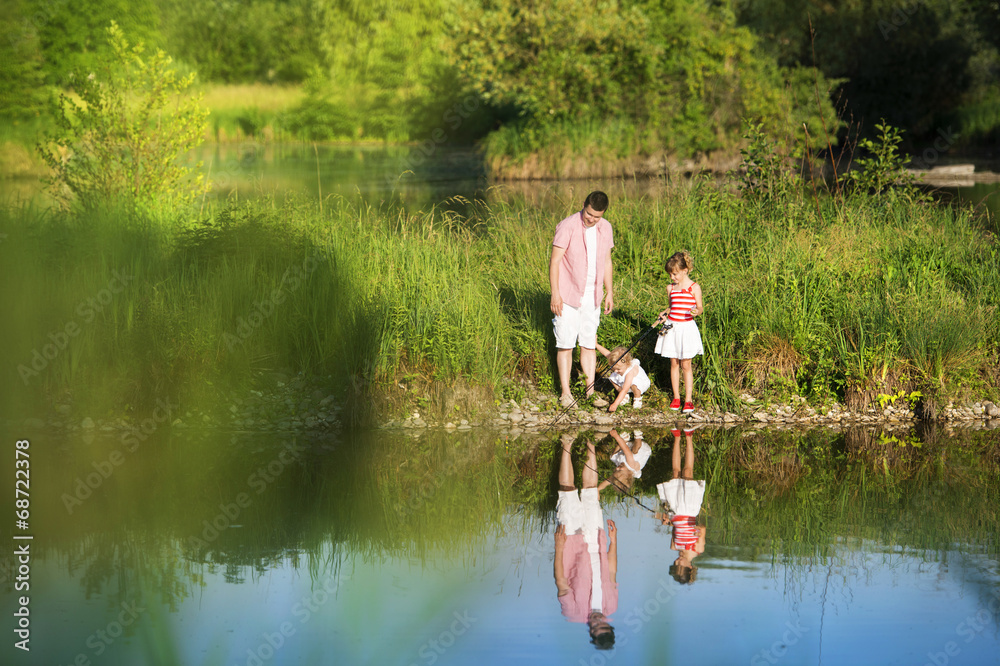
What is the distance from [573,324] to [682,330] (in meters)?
1.01

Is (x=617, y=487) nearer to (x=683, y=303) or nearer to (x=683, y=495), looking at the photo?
(x=683, y=495)

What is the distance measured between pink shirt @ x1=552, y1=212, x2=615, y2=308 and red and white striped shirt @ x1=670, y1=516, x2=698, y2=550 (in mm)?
2806

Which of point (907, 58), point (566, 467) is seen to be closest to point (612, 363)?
point (566, 467)

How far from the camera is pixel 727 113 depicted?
34.4 metres

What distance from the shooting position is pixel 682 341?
9.73 m

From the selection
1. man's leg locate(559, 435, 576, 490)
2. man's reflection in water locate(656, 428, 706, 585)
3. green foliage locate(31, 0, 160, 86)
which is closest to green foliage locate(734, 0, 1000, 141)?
green foliage locate(31, 0, 160, 86)

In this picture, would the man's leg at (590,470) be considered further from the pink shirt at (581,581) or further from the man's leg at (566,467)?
the pink shirt at (581,581)

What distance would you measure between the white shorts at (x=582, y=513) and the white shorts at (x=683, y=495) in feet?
1.66

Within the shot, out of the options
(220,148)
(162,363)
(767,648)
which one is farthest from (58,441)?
(220,148)

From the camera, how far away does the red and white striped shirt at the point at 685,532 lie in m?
6.83

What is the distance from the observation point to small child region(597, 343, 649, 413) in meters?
9.77

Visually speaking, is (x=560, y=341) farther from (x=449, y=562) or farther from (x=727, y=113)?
(x=727, y=113)

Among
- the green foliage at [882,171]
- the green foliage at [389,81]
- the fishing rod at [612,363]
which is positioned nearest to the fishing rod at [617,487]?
the fishing rod at [612,363]

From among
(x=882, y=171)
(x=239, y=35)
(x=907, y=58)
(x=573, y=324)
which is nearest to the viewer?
(x=573, y=324)
